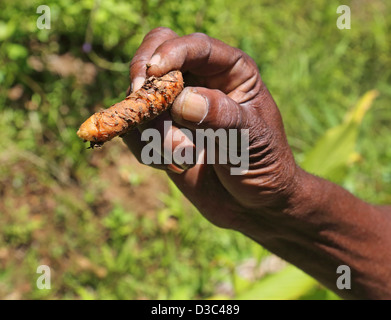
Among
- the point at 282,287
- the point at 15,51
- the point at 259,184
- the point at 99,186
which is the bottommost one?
the point at 282,287

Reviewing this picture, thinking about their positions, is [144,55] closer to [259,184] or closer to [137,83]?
[137,83]

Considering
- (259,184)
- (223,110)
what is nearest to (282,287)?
(259,184)

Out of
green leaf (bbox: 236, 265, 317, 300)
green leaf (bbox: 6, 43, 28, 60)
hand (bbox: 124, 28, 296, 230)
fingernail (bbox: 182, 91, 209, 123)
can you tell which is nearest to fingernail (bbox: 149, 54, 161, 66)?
hand (bbox: 124, 28, 296, 230)

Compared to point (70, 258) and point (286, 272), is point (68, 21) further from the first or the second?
point (286, 272)

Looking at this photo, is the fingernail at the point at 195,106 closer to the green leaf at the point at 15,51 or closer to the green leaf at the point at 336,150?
the green leaf at the point at 336,150

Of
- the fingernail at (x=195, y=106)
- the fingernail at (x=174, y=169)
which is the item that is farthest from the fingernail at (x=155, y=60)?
the fingernail at (x=174, y=169)

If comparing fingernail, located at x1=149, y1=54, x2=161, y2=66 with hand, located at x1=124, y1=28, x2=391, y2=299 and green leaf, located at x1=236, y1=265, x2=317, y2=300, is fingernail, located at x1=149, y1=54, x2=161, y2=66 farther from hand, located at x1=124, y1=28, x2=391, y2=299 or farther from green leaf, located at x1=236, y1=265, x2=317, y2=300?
green leaf, located at x1=236, y1=265, x2=317, y2=300
